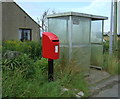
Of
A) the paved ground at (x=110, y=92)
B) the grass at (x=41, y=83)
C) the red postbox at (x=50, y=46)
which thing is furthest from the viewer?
the paved ground at (x=110, y=92)

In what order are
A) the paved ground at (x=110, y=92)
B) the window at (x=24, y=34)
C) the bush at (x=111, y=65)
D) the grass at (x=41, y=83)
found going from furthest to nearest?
the window at (x=24, y=34) → the bush at (x=111, y=65) → the paved ground at (x=110, y=92) → the grass at (x=41, y=83)

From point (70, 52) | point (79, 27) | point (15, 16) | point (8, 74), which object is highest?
point (15, 16)

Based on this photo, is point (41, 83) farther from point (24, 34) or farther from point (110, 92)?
point (24, 34)

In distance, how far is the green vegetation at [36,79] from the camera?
11.8ft

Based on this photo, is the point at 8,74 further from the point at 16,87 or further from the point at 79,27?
the point at 79,27

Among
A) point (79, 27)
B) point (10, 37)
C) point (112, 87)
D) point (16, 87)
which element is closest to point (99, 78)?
point (112, 87)

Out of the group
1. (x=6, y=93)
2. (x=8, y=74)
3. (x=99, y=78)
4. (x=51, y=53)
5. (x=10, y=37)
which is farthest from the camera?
(x=10, y=37)

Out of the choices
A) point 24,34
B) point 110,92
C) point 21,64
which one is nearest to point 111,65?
point 110,92

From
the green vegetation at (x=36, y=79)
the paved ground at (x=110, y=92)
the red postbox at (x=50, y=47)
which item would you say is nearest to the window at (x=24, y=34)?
the green vegetation at (x=36, y=79)

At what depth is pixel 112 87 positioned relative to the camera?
5.28 m

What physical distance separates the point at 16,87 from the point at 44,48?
125 centimetres

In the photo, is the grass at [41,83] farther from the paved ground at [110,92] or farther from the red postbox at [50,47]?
the paved ground at [110,92]

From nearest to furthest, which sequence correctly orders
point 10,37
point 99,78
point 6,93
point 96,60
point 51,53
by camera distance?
point 6,93 → point 51,53 → point 99,78 → point 96,60 → point 10,37

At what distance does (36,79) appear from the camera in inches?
171
